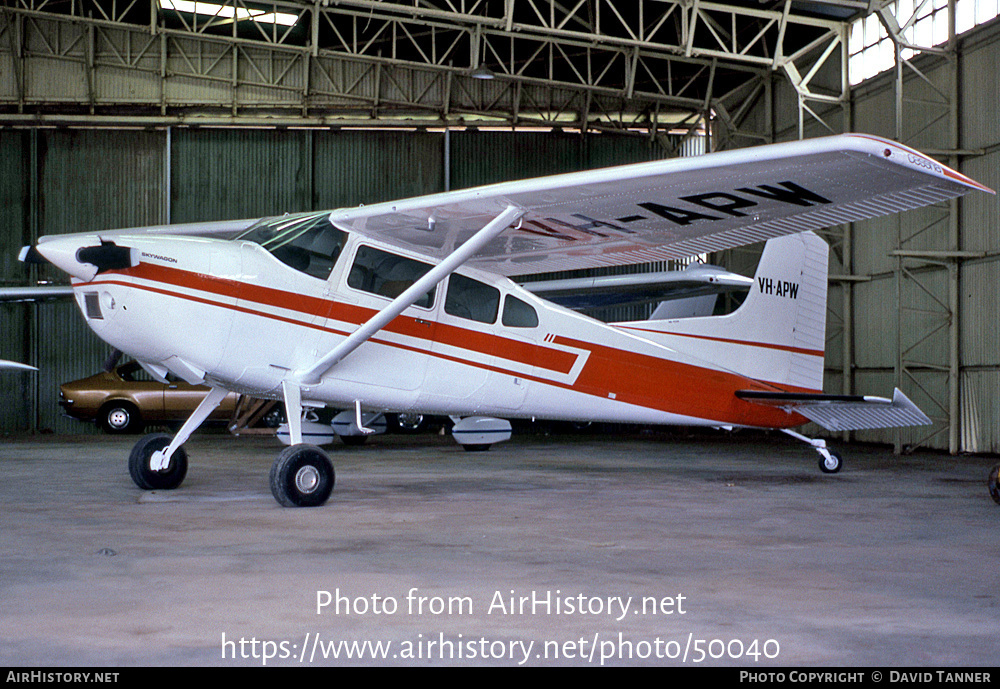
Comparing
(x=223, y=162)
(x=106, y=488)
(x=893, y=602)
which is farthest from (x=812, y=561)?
(x=223, y=162)

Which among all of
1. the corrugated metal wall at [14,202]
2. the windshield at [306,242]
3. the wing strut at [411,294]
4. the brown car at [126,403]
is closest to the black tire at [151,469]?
the wing strut at [411,294]

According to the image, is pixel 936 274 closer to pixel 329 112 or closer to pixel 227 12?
pixel 329 112

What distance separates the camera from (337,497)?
7.57 m

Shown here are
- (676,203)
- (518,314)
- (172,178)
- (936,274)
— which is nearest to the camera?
(676,203)

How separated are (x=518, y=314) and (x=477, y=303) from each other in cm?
44

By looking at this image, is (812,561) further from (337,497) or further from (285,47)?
(285,47)

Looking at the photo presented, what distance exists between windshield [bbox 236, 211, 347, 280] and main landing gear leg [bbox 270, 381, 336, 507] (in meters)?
1.32

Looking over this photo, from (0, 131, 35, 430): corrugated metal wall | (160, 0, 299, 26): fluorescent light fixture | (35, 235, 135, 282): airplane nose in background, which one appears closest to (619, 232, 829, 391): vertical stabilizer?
(35, 235, 135, 282): airplane nose in background

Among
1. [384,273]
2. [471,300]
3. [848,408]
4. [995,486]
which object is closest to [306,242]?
[384,273]

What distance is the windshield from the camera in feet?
24.1

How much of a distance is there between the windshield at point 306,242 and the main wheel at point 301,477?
4.90ft

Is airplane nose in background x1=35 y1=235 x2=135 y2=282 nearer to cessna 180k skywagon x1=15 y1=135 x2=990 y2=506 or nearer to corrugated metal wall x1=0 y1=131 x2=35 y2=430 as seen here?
cessna 180k skywagon x1=15 y1=135 x2=990 y2=506

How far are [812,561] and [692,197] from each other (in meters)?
3.07

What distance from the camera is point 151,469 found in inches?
308
